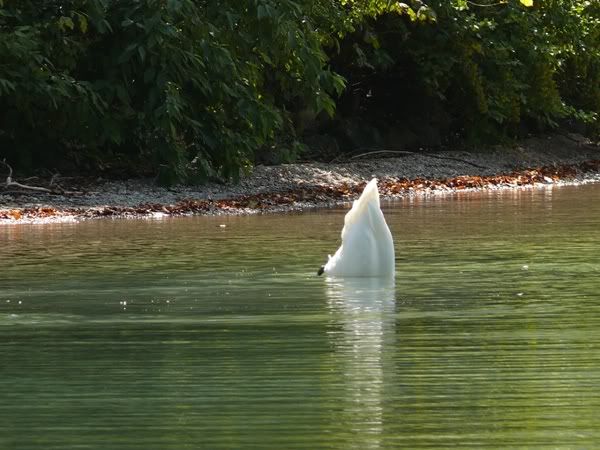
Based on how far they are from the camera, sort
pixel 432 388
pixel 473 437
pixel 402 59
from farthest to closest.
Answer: pixel 402 59 < pixel 432 388 < pixel 473 437

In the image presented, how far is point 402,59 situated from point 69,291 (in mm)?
21853

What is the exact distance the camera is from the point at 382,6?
23.9 meters

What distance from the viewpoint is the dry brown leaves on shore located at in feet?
67.4

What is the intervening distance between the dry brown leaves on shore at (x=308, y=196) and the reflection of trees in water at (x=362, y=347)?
8297 millimetres

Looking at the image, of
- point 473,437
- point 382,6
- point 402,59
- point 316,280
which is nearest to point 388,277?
point 316,280

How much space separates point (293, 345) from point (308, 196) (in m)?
14.8

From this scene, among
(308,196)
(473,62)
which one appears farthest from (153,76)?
(473,62)

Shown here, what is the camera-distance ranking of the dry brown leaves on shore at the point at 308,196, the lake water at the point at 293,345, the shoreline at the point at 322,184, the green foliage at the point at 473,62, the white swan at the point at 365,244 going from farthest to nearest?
the green foliage at the point at 473,62 < the shoreline at the point at 322,184 < the dry brown leaves on shore at the point at 308,196 < the white swan at the point at 365,244 < the lake water at the point at 293,345

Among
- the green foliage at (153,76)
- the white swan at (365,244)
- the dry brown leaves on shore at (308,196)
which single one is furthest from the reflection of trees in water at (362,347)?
the green foliage at (153,76)

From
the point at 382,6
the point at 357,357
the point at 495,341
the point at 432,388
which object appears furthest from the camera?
the point at 382,6

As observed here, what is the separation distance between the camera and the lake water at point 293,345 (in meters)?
6.59

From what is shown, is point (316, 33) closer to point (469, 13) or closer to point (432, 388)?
point (469, 13)

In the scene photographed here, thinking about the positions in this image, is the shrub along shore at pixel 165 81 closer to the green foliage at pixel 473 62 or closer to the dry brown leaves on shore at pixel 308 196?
the dry brown leaves on shore at pixel 308 196

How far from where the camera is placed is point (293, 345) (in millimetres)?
9031
